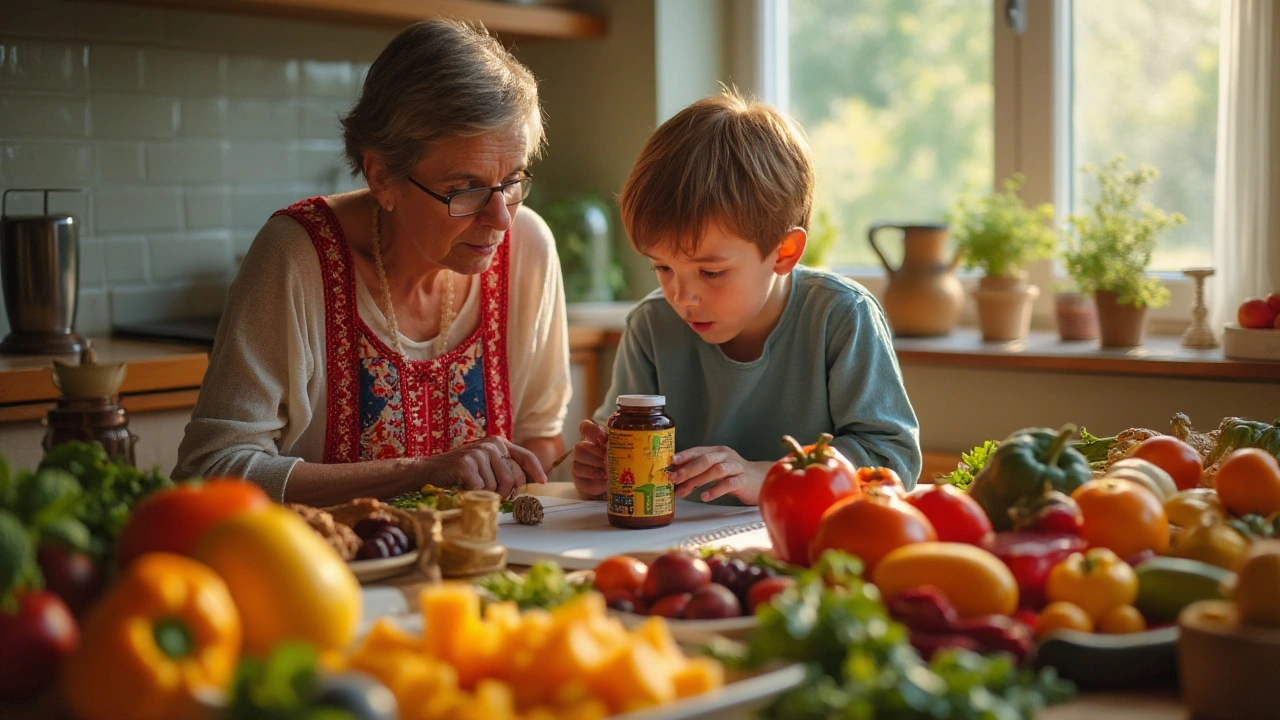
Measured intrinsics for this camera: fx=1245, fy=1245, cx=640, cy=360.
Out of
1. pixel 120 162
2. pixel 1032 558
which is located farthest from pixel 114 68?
pixel 1032 558

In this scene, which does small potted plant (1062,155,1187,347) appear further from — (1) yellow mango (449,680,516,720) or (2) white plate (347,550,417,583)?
(1) yellow mango (449,680,516,720)

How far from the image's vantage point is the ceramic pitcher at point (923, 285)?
10.3ft

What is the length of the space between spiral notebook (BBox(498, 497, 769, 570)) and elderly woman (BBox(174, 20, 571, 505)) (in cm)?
22

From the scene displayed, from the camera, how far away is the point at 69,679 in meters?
0.85

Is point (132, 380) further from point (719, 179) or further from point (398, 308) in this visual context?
point (719, 179)

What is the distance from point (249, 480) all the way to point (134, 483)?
2.24ft

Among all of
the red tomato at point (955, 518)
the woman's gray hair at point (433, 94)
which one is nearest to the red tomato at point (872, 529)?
the red tomato at point (955, 518)

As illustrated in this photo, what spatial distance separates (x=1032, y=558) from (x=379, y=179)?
1.35 m

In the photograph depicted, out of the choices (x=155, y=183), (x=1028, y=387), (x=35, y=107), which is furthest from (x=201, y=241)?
(x=1028, y=387)

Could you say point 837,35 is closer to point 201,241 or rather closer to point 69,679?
point 201,241

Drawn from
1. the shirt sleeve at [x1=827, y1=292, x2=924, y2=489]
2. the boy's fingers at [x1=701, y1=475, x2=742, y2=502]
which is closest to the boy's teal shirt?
the shirt sleeve at [x1=827, y1=292, x2=924, y2=489]

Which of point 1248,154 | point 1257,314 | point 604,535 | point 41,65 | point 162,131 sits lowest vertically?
point 604,535

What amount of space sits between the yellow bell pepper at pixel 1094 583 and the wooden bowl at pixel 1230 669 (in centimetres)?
11

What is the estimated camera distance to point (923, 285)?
3.13 m
